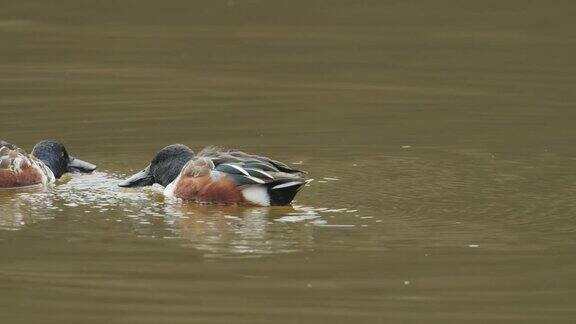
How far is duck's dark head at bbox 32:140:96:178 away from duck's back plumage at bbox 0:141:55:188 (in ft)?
1.01

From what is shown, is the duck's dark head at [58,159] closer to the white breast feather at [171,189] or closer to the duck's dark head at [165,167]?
the duck's dark head at [165,167]

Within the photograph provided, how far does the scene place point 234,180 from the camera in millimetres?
9695

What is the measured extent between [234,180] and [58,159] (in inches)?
76.7

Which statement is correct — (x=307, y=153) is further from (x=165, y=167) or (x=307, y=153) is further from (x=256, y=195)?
(x=256, y=195)

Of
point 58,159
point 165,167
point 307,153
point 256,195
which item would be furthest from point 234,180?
point 58,159

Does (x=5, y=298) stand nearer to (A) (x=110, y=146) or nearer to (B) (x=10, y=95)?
(A) (x=110, y=146)

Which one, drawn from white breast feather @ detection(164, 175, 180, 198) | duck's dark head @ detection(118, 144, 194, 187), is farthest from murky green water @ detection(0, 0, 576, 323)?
duck's dark head @ detection(118, 144, 194, 187)

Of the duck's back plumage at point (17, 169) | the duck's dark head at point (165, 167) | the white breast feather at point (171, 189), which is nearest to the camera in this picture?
the white breast feather at point (171, 189)

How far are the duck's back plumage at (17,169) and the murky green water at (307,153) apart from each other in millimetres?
166

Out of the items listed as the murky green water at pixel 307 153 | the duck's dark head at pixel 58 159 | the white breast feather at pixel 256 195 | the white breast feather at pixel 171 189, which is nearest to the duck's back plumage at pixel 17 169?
the murky green water at pixel 307 153

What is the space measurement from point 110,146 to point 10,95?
263 cm

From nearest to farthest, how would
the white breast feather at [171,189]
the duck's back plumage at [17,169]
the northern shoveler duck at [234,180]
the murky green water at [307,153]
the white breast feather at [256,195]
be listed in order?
the murky green water at [307,153], the northern shoveler duck at [234,180], the white breast feather at [256,195], the white breast feather at [171,189], the duck's back plumage at [17,169]

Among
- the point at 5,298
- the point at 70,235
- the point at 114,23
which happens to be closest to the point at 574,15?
the point at 114,23

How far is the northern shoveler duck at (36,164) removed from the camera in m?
10.6
